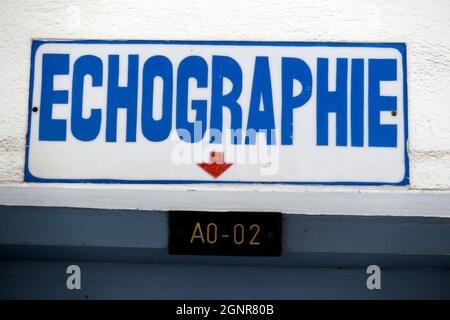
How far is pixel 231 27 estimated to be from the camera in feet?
8.12

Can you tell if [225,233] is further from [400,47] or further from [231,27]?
[400,47]

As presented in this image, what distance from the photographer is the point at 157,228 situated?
229cm

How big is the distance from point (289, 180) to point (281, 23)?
30.9 inches

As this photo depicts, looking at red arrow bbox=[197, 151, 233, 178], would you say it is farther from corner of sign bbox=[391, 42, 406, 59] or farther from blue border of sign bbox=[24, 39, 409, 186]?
corner of sign bbox=[391, 42, 406, 59]

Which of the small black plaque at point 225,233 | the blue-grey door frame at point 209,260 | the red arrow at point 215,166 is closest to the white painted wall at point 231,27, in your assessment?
the blue-grey door frame at point 209,260

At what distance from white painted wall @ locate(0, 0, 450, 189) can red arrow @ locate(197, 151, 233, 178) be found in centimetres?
61

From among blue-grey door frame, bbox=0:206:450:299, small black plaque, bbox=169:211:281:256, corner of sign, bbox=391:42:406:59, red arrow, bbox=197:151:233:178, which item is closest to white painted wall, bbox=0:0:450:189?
corner of sign, bbox=391:42:406:59

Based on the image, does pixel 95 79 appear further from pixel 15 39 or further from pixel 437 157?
pixel 437 157

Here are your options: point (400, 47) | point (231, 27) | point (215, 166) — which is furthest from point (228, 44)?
point (400, 47)

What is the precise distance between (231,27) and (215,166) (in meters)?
0.70

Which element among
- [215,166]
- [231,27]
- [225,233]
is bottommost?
[225,233]

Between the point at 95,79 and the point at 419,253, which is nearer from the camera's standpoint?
the point at 419,253

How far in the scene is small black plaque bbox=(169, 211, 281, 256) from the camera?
2262 mm
